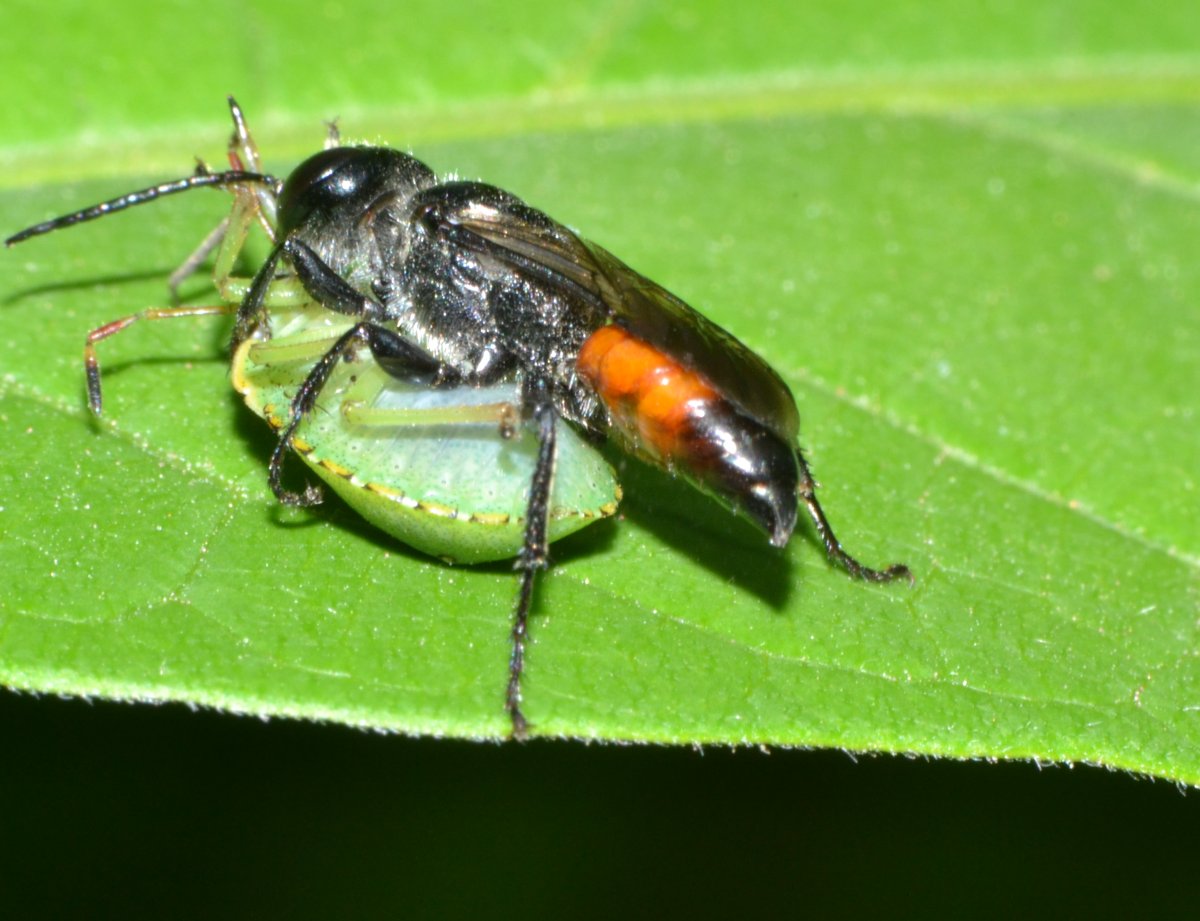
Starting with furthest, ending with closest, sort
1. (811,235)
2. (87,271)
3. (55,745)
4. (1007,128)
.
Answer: (1007,128), (811,235), (55,745), (87,271)

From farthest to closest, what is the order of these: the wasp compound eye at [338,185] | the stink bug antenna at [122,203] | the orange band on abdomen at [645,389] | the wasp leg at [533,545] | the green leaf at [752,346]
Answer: the wasp compound eye at [338,185] → the stink bug antenna at [122,203] → the orange band on abdomen at [645,389] → the green leaf at [752,346] → the wasp leg at [533,545]

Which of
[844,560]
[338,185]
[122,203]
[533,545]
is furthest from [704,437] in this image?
[122,203]

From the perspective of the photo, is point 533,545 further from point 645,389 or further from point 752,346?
point 752,346

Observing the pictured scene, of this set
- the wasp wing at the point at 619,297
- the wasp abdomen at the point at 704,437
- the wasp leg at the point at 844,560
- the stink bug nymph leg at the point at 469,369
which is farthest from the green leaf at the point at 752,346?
the wasp wing at the point at 619,297

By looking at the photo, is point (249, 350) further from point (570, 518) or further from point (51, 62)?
point (51, 62)

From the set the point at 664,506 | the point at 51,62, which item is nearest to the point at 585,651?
the point at 664,506

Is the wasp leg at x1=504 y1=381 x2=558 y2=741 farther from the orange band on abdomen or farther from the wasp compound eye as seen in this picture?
the wasp compound eye

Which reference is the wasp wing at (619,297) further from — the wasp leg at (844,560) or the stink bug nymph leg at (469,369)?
the wasp leg at (844,560)
